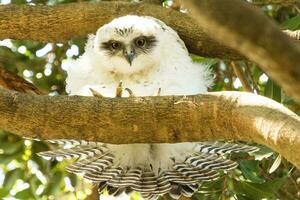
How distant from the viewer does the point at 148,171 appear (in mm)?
3711

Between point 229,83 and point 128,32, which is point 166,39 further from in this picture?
point 229,83

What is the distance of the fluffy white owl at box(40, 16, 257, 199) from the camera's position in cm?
355

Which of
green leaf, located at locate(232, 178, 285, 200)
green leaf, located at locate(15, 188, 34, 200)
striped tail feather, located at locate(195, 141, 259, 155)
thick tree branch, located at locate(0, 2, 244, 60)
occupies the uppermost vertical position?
thick tree branch, located at locate(0, 2, 244, 60)

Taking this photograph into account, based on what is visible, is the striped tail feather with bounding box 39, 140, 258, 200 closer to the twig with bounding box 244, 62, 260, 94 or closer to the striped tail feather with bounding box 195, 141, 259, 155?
the striped tail feather with bounding box 195, 141, 259, 155

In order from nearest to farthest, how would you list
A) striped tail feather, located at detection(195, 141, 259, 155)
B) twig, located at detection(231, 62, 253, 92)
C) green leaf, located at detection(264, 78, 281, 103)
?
striped tail feather, located at detection(195, 141, 259, 155) → green leaf, located at detection(264, 78, 281, 103) → twig, located at detection(231, 62, 253, 92)

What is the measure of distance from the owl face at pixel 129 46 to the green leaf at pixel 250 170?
0.94 m

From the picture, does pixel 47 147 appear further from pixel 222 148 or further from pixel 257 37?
pixel 257 37

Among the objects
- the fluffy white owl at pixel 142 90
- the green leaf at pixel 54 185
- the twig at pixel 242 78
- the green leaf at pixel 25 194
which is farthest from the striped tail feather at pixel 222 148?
the green leaf at pixel 25 194

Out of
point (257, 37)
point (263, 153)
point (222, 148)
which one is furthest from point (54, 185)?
point (257, 37)

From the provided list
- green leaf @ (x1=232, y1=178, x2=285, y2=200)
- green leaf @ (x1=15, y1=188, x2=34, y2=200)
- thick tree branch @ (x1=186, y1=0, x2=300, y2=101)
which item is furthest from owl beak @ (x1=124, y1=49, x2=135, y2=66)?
thick tree branch @ (x1=186, y1=0, x2=300, y2=101)

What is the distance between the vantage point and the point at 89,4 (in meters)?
3.85

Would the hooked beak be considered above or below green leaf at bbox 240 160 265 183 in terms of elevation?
above

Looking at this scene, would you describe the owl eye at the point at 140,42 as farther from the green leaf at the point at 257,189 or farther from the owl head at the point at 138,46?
the green leaf at the point at 257,189

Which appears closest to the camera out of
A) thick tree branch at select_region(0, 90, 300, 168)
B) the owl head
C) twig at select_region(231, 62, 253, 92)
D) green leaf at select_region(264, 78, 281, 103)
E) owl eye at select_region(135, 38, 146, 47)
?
thick tree branch at select_region(0, 90, 300, 168)
